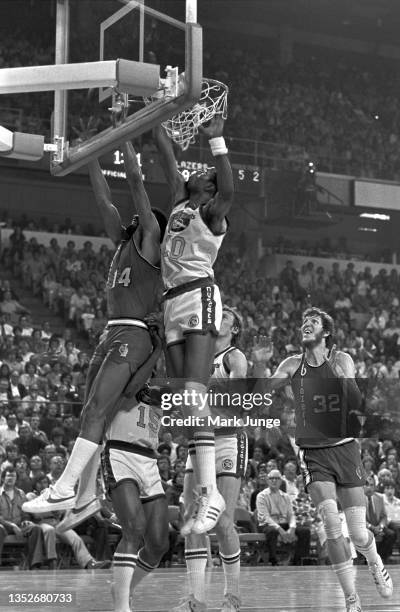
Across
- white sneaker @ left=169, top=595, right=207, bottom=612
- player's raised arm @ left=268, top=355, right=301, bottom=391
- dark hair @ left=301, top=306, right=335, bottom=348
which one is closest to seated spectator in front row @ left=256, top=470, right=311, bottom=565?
player's raised arm @ left=268, top=355, right=301, bottom=391

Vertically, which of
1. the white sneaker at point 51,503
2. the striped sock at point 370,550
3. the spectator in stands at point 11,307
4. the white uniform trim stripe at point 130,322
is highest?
the spectator in stands at point 11,307

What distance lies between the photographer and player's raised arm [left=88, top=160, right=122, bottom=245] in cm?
705

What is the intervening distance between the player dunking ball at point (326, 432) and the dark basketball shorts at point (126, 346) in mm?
1732

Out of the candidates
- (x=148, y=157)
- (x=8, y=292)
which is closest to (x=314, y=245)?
(x=148, y=157)

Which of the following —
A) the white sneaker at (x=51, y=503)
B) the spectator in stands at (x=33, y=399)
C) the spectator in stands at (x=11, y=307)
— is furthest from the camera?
the spectator in stands at (x=11, y=307)

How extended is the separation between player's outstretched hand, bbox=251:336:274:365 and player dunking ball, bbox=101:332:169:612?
12.4 m

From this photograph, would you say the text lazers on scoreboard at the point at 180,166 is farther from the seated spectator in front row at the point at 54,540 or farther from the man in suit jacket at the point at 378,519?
the seated spectator in front row at the point at 54,540

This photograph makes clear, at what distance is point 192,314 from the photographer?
22.3ft

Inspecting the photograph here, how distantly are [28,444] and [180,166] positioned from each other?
6.08 meters

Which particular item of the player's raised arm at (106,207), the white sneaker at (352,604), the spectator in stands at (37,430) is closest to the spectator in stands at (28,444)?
the spectator in stands at (37,430)

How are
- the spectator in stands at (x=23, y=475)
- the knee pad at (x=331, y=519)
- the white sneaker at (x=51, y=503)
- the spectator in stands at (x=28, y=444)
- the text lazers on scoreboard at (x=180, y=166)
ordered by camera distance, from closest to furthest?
the white sneaker at (x=51, y=503)
the knee pad at (x=331, y=519)
the spectator in stands at (x=23, y=475)
the spectator in stands at (x=28, y=444)
the text lazers on scoreboard at (x=180, y=166)

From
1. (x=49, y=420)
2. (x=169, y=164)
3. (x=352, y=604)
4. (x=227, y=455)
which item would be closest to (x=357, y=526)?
(x=352, y=604)

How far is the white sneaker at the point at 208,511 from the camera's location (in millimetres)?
6355

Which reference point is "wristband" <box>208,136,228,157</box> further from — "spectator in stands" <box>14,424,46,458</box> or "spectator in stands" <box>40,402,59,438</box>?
"spectator in stands" <box>40,402,59,438</box>
